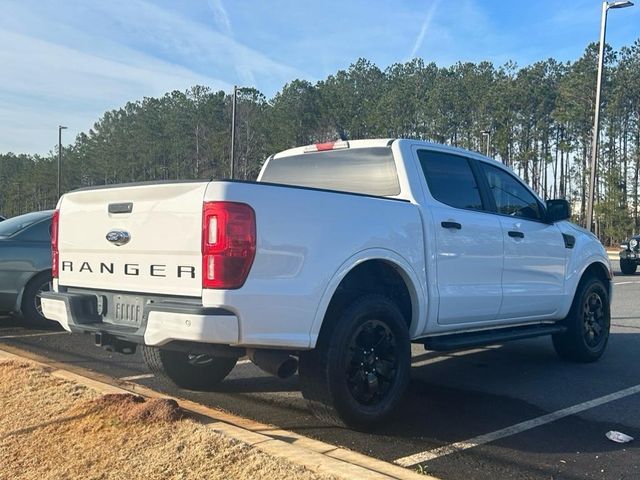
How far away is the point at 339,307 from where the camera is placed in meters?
4.45

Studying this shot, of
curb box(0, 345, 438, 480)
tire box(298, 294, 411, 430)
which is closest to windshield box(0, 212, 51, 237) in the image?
curb box(0, 345, 438, 480)

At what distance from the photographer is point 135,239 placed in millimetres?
4285

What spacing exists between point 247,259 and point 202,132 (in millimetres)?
63155

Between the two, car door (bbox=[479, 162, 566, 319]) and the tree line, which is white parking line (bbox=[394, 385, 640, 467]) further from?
the tree line

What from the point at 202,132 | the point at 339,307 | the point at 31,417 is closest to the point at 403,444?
the point at 339,307

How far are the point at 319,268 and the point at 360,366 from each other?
79cm

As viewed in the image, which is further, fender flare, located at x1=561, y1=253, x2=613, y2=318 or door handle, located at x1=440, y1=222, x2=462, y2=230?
fender flare, located at x1=561, y1=253, x2=613, y2=318

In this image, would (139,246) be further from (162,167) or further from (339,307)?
(162,167)

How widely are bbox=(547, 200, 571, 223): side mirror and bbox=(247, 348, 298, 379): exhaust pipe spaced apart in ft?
11.3

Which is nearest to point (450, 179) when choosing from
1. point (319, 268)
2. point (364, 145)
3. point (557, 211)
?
point (364, 145)

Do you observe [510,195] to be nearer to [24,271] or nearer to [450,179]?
[450,179]

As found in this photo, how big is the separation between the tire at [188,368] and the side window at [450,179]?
6.97 feet

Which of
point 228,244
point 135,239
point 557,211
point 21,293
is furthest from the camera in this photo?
point 21,293

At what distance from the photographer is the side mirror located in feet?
21.4
